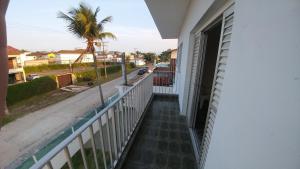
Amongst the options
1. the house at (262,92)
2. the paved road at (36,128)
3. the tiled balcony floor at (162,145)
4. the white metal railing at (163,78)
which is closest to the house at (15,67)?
the paved road at (36,128)

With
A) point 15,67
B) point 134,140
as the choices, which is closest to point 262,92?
point 134,140

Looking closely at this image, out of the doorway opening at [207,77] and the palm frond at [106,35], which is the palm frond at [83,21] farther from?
the doorway opening at [207,77]

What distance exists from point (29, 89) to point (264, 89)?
1329 centimetres

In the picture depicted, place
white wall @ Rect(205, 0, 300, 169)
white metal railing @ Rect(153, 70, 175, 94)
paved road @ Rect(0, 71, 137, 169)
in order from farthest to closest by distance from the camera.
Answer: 1. white metal railing @ Rect(153, 70, 175, 94)
2. paved road @ Rect(0, 71, 137, 169)
3. white wall @ Rect(205, 0, 300, 169)

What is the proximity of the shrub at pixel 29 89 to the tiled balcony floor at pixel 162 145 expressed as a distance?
10.3m

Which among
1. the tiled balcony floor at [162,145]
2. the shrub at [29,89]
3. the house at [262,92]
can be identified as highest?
the house at [262,92]

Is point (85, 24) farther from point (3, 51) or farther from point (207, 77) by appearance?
point (3, 51)

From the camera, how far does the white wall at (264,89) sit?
43 centimetres

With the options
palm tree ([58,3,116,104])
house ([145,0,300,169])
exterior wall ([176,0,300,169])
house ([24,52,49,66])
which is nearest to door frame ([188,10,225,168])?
house ([145,0,300,169])

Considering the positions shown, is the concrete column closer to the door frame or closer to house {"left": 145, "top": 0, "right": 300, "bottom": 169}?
house {"left": 145, "top": 0, "right": 300, "bottom": 169}

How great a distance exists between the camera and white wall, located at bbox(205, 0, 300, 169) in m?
0.43

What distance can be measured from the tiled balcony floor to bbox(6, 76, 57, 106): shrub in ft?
33.8

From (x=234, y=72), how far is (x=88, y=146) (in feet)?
12.9

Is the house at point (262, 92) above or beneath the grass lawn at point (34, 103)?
above
